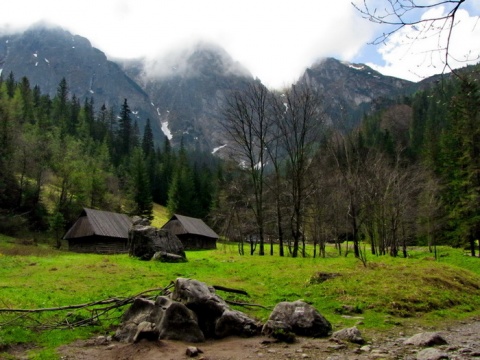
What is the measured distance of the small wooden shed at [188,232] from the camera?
59.6 meters

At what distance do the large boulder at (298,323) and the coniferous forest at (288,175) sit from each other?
6257mm

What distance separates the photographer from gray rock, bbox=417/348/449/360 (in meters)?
7.70

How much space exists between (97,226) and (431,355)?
47.1 meters

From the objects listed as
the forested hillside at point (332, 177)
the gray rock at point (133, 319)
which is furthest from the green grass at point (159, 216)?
the gray rock at point (133, 319)

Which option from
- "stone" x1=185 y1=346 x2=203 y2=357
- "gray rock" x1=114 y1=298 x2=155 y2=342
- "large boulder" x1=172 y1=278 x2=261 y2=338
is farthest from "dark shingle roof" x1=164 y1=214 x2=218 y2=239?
"stone" x1=185 y1=346 x2=203 y2=357

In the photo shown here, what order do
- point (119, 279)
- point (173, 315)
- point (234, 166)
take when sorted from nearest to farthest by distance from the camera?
1. point (173, 315)
2. point (119, 279)
3. point (234, 166)

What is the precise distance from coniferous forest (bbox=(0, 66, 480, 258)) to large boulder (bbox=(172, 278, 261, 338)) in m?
7.27

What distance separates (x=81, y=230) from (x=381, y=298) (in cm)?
4307

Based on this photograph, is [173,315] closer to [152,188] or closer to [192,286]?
[192,286]

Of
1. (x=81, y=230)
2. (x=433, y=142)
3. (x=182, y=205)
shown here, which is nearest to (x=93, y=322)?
(x=81, y=230)

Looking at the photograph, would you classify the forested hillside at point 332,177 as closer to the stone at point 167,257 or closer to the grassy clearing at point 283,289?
the grassy clearing at point 283,289

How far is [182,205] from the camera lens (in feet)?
288

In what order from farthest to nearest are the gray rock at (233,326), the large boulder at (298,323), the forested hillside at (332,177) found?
the forested hillside at (332,177) → the gray rock at (233,326) → the large boulder at (298,323)

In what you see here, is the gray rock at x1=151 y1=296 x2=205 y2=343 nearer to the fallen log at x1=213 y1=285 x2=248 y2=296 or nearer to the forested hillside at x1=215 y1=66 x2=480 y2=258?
the fallen log at x1=213 y1=285 x2=248 y2=296
